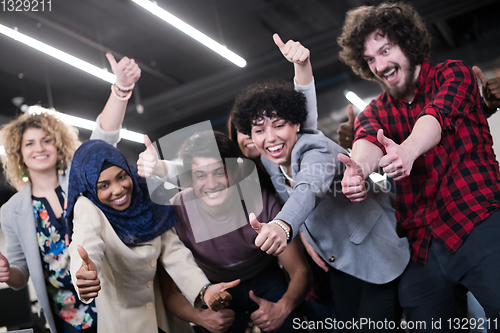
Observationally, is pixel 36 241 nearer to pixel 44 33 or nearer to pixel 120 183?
pixel 120 183

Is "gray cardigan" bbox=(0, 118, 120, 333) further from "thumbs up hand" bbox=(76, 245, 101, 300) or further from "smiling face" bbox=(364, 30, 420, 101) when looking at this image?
"smiling face" bbox=(364, 30, 420, 101)

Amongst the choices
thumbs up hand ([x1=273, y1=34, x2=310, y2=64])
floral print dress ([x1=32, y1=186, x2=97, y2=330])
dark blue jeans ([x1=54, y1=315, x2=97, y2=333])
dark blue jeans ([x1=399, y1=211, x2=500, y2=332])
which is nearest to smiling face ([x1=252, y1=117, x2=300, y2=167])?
thumbs up hand ([x1=273, y1=34, x2=310, y2=64])

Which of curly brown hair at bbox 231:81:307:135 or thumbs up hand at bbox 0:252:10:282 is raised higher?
curly brown hair at bbox 231:81:307:135

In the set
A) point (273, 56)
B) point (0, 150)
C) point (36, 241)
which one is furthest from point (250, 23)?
point (36, 241)

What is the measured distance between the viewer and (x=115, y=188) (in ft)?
4.85

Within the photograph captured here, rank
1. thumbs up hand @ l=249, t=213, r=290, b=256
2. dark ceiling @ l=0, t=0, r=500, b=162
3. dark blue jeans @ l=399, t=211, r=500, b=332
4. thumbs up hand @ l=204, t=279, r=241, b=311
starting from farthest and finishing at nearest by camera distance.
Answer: dark ceiling @ l=0, t=0, r=500, b=162 < thumbs up hand @ l=204, t=279, r=241, b=311 < dark blue jeans @ l=399, t=211, r=500, b=332 < thumbs up hand @ l=249, t=213, r=290, b=256

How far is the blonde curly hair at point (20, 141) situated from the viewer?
1730 mm

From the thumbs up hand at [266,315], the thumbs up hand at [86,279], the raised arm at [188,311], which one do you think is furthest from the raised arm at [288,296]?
the thumbs up hand at [86,279]

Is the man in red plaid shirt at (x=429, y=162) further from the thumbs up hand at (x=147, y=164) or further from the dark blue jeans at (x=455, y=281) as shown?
the thumbs up hand at (x=147, y=164)

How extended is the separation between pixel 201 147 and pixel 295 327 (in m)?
0.88

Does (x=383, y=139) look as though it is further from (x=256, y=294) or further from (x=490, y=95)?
(x=256, y=294)

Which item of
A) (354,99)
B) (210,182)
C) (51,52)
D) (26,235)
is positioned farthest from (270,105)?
(51,52)

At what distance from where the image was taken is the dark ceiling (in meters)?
1.91

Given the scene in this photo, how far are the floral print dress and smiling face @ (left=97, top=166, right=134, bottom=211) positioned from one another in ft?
0.83
